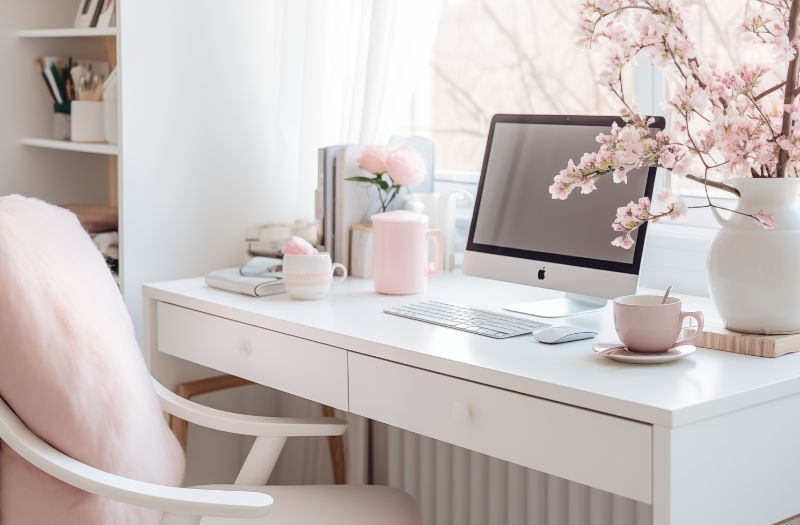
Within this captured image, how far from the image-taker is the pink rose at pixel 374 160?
221cm

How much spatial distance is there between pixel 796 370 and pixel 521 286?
79 centimetres

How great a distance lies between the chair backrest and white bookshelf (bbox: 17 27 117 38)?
36.5 inches

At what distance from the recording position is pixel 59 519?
1427 millimetres

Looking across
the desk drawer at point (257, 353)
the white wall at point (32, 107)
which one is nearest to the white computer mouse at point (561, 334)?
the desk drawer at point (257, 353)

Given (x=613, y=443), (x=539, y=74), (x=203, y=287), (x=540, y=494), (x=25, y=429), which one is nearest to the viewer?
(x=613, y=443)

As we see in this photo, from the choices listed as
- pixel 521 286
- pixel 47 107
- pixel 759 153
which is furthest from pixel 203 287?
pixel 759 153

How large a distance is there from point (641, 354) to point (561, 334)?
0.16 metres

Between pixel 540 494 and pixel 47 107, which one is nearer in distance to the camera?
pixel 540 494

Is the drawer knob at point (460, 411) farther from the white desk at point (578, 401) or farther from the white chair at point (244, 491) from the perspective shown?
the white chair at point (244, 491)

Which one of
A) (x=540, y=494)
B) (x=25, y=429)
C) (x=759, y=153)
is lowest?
(x=540, y=494)

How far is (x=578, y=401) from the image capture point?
133 centimetres

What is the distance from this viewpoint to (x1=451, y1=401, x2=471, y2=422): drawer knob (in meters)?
1.49

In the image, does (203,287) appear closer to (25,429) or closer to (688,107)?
(25,429)

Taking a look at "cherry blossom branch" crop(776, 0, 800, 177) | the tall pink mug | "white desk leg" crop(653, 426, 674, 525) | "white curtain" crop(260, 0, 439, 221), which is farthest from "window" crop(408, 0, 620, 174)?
"white desk leg" crop(653, 426, 674, 525)
